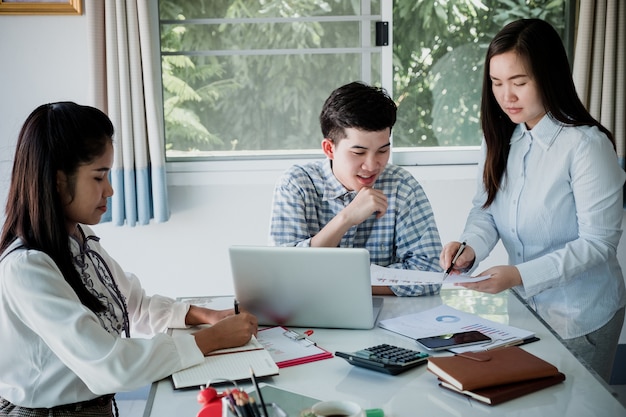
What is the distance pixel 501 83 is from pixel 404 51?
4.33 ft

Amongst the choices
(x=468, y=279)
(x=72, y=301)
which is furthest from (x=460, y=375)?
(x=72, y=301)

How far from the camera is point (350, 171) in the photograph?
6.42 ft

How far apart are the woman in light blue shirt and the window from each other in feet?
4.10

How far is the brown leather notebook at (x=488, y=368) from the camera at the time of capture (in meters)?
1.25

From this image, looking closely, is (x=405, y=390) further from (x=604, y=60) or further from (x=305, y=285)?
(x=604, y=60)

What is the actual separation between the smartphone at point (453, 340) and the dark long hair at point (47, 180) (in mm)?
671

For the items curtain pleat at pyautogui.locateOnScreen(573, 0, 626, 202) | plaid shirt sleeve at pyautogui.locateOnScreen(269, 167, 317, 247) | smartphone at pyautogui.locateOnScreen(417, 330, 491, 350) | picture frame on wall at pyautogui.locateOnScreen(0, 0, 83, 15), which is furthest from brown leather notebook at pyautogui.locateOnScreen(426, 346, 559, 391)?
picture frame on wall at pyautogui.locateOnScreen(0, 0, 83, 15)

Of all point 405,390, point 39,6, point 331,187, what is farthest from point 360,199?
point 39,6

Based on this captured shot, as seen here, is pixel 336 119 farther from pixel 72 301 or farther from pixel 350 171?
pixel 72 301

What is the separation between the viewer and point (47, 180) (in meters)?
1.41

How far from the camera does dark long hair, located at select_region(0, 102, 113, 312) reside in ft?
4.60

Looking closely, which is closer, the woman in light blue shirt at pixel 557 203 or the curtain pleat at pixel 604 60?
the woman in light blue shirt at pixel 557 203

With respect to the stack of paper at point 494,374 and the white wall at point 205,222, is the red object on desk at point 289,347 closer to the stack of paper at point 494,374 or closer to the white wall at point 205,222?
the stack of paper at point 494,374

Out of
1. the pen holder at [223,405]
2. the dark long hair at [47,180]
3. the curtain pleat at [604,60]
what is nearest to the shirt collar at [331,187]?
the dark long hair at [47,180]
